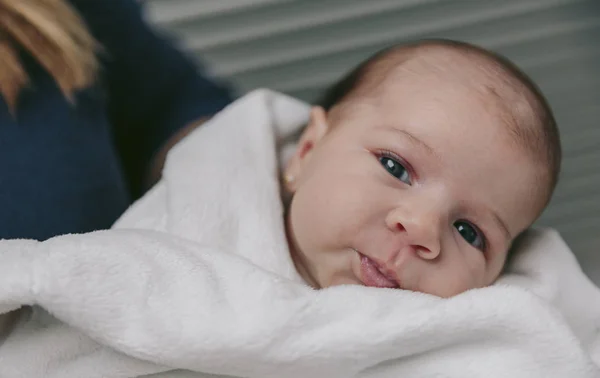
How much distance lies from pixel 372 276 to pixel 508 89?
23cm

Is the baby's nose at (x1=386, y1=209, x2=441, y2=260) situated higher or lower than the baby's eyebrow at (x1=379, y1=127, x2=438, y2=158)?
lower

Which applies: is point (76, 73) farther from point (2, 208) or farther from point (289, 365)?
point (289, 365)

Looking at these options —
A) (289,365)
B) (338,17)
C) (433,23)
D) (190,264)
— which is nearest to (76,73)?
(190,264)

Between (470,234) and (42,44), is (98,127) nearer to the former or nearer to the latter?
(42,44)

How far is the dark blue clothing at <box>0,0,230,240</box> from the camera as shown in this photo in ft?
2.39

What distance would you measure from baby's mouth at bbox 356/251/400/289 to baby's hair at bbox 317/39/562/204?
18 centimetres

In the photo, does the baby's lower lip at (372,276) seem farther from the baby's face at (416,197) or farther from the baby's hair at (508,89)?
the baby's hair at (508,89)

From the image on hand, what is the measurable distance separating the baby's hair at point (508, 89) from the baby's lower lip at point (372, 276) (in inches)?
7.3

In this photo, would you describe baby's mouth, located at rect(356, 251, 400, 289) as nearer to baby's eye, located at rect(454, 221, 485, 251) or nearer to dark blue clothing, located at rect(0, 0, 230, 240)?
baby's eye, located at rect(454, 221, 485, 251)

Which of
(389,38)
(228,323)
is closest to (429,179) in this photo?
(228,323)

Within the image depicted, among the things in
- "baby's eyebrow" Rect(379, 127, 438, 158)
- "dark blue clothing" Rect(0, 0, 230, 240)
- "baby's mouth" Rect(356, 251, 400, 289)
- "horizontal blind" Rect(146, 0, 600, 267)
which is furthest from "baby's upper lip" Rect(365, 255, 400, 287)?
"horizontal blind" Rect(146, 0, 600, 267)

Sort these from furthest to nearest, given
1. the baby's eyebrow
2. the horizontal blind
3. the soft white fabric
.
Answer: the horizontal blind < the baby's eyebrow < the soft white fabric

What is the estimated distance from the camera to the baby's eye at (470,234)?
0.69 meters

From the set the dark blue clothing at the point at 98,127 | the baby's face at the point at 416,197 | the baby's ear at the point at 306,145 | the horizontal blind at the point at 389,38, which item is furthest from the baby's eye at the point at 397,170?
the horizontal blind at the point at 389,38
